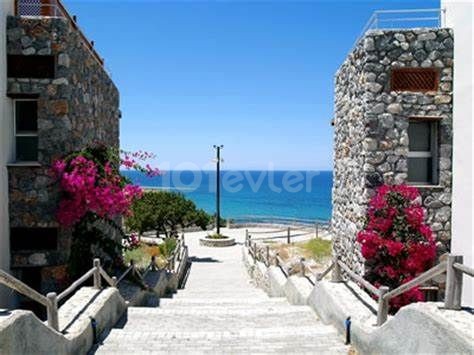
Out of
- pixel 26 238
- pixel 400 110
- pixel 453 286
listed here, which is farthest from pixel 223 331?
pixel 400 110

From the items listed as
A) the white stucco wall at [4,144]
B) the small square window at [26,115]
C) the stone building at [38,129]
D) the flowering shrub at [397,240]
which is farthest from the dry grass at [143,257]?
the flowering shrub at [397,240]

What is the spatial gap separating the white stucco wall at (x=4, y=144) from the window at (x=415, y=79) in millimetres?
8087

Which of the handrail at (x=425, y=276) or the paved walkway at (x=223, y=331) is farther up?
the handrail at (x=425, y=276)

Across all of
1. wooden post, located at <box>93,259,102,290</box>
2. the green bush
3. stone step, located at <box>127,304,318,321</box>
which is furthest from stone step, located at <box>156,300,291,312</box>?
the green bush

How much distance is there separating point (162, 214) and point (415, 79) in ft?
60.3

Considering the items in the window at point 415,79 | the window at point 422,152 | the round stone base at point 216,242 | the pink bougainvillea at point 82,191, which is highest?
the window at point 415,79

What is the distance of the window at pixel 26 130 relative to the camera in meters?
9.39

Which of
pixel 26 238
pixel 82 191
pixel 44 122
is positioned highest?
pixel 44 122

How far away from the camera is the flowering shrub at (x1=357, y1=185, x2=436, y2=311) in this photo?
916 cm

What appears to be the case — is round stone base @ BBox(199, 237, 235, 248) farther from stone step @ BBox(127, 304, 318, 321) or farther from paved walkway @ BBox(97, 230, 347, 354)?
stone step @ BBox(127, 304, 318, 321)

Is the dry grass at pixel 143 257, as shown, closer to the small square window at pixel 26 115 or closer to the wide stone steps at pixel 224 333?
the small square window at pixel 26 115

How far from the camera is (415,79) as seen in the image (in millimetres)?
9508

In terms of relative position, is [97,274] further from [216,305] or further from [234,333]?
[216,305]

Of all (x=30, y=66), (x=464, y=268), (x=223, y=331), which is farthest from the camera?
(x=30, y=66)
